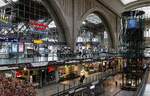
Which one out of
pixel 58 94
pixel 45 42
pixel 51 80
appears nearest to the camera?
pixel 58 94

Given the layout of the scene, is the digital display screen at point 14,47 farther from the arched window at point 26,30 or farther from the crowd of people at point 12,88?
the crowd of people at point 12,88

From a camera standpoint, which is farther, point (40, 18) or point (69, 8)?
point (69, 8)

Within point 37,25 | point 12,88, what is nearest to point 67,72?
point 37,25

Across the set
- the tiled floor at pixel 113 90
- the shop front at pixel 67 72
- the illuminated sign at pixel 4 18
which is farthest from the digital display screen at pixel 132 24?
the illuminated sign at pixel 4 18

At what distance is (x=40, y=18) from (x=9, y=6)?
20.7ft

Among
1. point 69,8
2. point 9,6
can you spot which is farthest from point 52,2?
point 9,6

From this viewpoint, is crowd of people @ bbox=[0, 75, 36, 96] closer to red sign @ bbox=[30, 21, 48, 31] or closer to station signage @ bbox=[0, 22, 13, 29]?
station signage @ bbox=[0, 22, 13, 29]

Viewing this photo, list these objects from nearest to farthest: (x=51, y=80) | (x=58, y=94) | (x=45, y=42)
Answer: (x=58, y=94), (x=51, y=80), (x=45, y=42)

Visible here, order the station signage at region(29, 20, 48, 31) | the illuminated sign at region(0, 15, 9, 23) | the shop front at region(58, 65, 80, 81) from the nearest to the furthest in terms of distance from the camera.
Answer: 1. the illuminated sign at region(0, 15, 9, 23)
2. the station signage at region(29, 20, 48, 31)
3. the shop front at region(58, 65, 80, 81)

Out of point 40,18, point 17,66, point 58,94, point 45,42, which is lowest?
point 58,94

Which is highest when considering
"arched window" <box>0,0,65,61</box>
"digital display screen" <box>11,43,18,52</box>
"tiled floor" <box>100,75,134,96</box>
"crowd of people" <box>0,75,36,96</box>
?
"arched window" <box>0,0,65,61</box>

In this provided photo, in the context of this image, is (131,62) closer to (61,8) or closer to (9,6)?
(61,8)

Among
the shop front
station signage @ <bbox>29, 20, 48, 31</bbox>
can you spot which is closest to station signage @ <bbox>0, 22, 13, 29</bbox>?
station signage @ <bbox>29, 20, 48, 31</bbox>

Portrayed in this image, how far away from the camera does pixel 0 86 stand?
4.91 m
